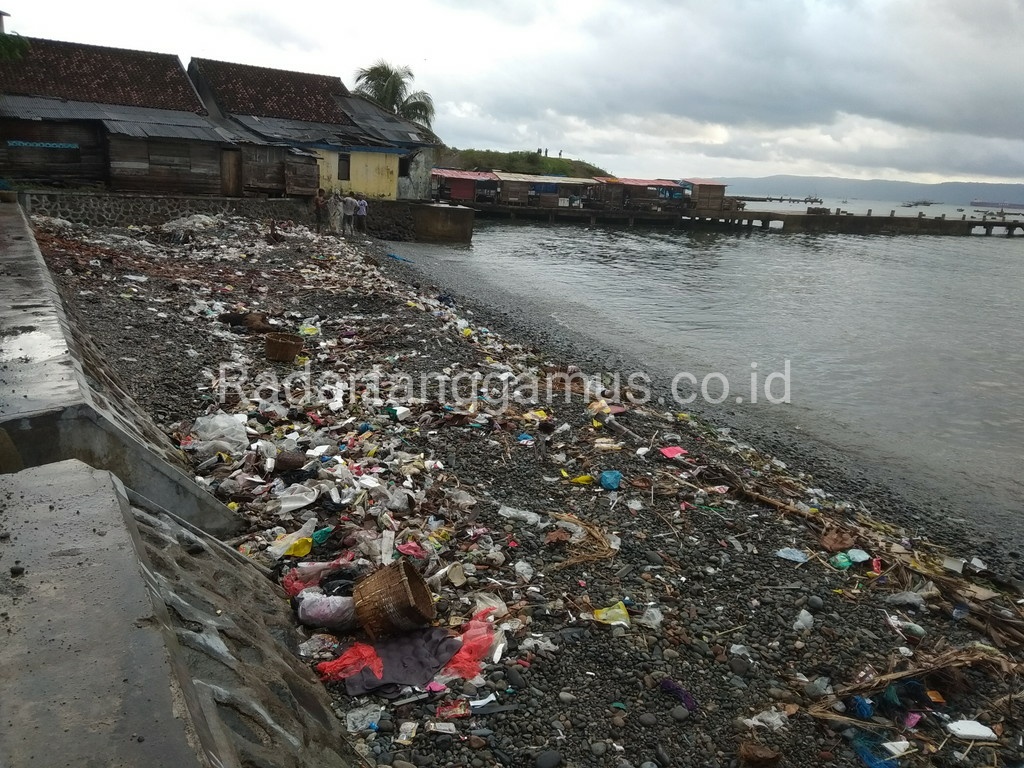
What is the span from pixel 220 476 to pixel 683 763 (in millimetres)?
3580

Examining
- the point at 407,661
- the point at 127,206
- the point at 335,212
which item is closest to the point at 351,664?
→ the point at 407,661

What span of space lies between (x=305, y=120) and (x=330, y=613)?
89.0 ft

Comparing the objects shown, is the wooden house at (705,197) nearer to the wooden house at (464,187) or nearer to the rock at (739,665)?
the wooden house at (464,187)

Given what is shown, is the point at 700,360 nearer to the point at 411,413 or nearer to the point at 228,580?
the point at 411,413

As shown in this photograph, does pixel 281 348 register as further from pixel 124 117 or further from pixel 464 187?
pixel 464 187

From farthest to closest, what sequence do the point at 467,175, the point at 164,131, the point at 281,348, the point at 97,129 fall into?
the point at 467,175
the point at 164,131
the point at 97,129
the point at 281,348

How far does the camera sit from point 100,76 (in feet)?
71.8

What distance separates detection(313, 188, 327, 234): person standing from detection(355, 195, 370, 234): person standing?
169 cm

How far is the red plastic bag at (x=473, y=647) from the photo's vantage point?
323 centimetres

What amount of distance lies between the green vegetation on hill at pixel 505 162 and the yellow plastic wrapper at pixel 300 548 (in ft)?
172

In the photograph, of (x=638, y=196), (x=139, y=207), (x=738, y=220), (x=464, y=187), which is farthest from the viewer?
(x=738, y=220)

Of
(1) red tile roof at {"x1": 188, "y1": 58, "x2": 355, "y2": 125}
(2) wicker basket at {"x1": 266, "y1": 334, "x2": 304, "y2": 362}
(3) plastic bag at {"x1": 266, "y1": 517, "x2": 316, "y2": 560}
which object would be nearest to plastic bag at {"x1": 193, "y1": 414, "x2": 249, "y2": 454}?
(3) plastic bag at {"x1": 266, "y1": 517, "x2": 316, "y2": 560}

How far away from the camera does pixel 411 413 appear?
21.0ft

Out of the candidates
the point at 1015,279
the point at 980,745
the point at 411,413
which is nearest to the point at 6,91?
the point at 411,413
